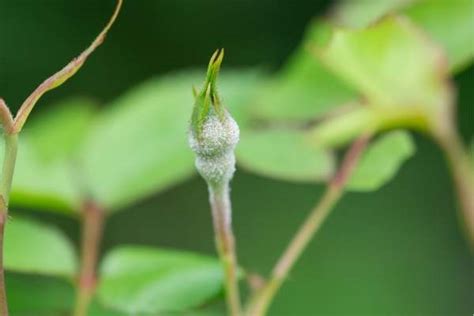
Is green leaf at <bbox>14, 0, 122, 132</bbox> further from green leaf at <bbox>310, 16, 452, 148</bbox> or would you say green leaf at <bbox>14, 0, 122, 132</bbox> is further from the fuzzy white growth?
green leaf at <bbox>310, 16, 452, 148</bbox>

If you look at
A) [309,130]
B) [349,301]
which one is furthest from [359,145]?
[349,301]

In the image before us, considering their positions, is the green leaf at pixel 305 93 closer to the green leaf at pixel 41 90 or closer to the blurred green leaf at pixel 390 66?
the blurred green leaf at pixel 390 66

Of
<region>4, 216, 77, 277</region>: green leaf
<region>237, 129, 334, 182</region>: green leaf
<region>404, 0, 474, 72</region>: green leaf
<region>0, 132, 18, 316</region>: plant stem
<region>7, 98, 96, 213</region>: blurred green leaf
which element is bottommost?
<region>0, 132, 18, 316</region>: plant stem

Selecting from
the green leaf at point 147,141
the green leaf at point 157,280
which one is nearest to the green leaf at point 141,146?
the green leaf at point 147,141

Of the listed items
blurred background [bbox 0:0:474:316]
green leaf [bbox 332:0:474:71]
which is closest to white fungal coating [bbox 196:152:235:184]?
green leaf [bbox 332:0:474:71]

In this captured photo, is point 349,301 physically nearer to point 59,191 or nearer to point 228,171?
point 59,191

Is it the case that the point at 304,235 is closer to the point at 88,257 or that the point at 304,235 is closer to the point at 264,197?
the point at 88,257

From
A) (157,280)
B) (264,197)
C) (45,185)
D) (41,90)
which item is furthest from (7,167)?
Result: (264,197)
